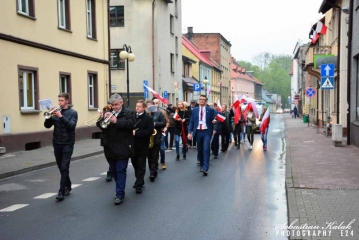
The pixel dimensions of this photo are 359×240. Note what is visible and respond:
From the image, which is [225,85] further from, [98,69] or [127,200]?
[127,200]

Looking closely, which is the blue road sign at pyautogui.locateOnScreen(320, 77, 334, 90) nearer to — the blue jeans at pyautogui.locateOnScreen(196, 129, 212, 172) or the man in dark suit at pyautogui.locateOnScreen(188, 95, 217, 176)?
the man in dark suit at pyautogui.locateOnScreen(188, 95, 217, 176)

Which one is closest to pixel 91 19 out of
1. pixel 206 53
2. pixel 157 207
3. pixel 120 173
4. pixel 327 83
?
pixel 327 83

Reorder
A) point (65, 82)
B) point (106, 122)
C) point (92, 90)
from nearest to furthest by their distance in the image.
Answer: point (106, 122) < point (65, 82) < point (92, 90)

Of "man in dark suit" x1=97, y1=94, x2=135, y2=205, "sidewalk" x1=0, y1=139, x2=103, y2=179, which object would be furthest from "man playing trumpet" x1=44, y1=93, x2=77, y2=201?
"sidewalk" x1=0, y1=139, x2=103, y2=179

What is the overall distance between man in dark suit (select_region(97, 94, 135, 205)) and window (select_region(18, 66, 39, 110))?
9.18 metres

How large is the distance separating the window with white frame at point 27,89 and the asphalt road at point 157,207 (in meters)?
5.40

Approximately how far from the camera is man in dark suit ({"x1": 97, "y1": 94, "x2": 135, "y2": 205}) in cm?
711

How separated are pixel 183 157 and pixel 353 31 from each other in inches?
321

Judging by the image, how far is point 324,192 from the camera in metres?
7.56

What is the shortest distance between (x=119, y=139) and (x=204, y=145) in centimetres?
354

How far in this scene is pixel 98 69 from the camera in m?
21.8

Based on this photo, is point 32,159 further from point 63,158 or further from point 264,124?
point 264,124

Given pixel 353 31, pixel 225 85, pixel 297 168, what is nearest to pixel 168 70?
pixel 353 31

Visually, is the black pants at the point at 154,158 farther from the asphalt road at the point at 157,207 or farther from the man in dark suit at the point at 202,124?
the man in dark suit at the point at 202,124
